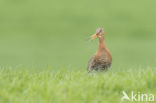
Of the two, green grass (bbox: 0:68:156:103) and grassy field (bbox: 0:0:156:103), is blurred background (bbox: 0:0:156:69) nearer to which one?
grassy field (bbox: 0:0:156:103)

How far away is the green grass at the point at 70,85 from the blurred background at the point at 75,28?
475 cm

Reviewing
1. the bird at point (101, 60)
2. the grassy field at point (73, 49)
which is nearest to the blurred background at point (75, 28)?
the grassy field at point (73, 49)

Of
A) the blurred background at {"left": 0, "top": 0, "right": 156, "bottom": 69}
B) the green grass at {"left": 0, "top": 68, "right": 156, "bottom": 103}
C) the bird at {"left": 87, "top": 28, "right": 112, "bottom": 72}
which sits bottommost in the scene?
the green grass at {"left": 0, "top": 68, "right": 156, "bottom": 103}

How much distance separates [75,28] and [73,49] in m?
2.54

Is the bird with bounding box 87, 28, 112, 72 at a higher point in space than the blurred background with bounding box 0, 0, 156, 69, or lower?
lower

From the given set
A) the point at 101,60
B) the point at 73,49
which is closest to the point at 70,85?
the point at 101,60

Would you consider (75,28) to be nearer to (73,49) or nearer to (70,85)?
(73,49)

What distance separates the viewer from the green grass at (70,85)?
7.06 m

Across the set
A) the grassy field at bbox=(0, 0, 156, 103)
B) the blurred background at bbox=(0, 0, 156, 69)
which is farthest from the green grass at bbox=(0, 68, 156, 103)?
the blurred background at bbox=(0, 0, 156, 69)

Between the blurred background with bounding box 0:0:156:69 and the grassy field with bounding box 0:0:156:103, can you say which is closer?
the grassy field with bounding box 0:0:156:103

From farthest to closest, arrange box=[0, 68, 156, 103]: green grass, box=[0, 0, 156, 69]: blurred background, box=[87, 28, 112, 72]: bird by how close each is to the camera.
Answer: box=[0, 0, 156, 69]: blurred background
box=[87, 28, 112, 72]: bird
box=[0, 68, 156, 103]: green grass

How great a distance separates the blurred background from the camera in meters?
14.5

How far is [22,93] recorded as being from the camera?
7348 millimetres

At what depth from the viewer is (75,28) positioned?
1767cm
